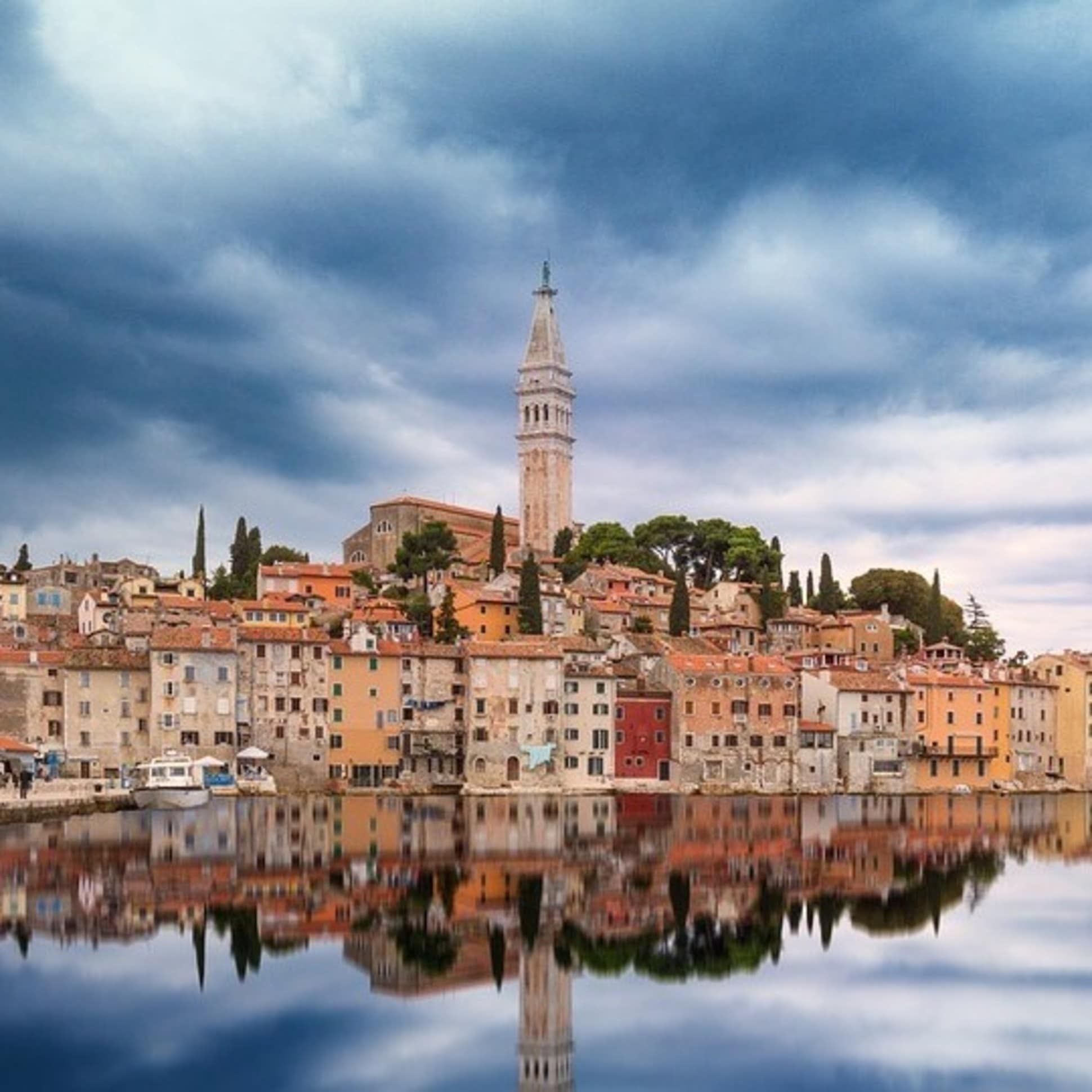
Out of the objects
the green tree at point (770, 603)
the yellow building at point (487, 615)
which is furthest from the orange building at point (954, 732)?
the yellow building at point (487, 615)

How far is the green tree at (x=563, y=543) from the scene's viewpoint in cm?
14112

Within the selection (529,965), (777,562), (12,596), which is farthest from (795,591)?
(529,965)

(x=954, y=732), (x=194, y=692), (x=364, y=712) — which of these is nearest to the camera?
(x=194, y=692)

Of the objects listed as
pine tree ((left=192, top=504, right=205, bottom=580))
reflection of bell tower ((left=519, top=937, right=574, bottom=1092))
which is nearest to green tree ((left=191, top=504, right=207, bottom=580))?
pine tree ((left=192, top=504, right=205, bottom=580))

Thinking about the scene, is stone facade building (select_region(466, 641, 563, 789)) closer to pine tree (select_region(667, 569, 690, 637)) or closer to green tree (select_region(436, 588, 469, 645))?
green tree (select_region(436, 588, 469, 645))

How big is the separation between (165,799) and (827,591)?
76.5 m

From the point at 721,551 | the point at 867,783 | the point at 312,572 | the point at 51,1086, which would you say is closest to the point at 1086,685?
the point at 867,783

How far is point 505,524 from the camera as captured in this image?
15100 centimetres

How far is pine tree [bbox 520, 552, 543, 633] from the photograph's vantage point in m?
102

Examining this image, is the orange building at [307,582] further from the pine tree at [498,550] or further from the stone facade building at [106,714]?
the stone facade building at [106,714]

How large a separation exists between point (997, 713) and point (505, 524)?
6213cm

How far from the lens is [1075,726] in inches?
4126

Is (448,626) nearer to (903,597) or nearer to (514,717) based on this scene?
A: (514,717)

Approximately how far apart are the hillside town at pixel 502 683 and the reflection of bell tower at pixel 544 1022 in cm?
4340
